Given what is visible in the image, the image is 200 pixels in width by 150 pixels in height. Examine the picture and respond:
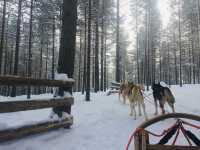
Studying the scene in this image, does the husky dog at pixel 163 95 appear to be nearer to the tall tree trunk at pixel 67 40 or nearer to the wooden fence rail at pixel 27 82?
the tall tree trunk at pixel 67 40

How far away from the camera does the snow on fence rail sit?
4.98 m

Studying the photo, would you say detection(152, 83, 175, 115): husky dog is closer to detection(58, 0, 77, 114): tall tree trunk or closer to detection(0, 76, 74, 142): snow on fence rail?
detection(58, 0, 77, 114): tall tree trunk

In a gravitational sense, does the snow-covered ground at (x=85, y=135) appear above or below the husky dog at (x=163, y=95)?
below

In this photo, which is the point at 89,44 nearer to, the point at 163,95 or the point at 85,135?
the point at 163,95

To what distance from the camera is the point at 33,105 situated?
577 centimetres

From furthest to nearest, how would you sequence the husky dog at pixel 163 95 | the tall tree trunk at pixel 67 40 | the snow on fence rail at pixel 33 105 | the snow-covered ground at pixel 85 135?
the husky dog at pixel 163 95 < the tall tree trunk at pixel 67 40 < the snow-covered ground at pixel 85 135 < the snow on fence rail at pixel 33 105

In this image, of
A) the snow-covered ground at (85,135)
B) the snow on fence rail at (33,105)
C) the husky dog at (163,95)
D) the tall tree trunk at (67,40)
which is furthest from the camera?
the husky dog at (163,95)

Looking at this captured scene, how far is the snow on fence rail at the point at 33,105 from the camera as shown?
4980 millimetres

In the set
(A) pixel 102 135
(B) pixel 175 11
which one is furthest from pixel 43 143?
(B) pixel 175 11

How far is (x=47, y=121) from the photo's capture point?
6.31 m

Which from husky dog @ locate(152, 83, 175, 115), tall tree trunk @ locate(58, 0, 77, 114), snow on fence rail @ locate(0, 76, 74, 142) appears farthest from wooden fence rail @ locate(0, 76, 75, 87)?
husky dog @ locate(152, 83, 175, 115)

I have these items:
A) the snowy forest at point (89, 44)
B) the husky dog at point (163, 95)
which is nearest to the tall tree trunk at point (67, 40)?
the snowy forest at point (89, 44)

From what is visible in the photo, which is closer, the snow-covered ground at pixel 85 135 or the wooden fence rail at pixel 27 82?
the wooden fence rail at pixel 27 82

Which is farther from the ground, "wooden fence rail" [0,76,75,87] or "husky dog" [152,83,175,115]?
"wooden fence rail" [0,76,75,87]
